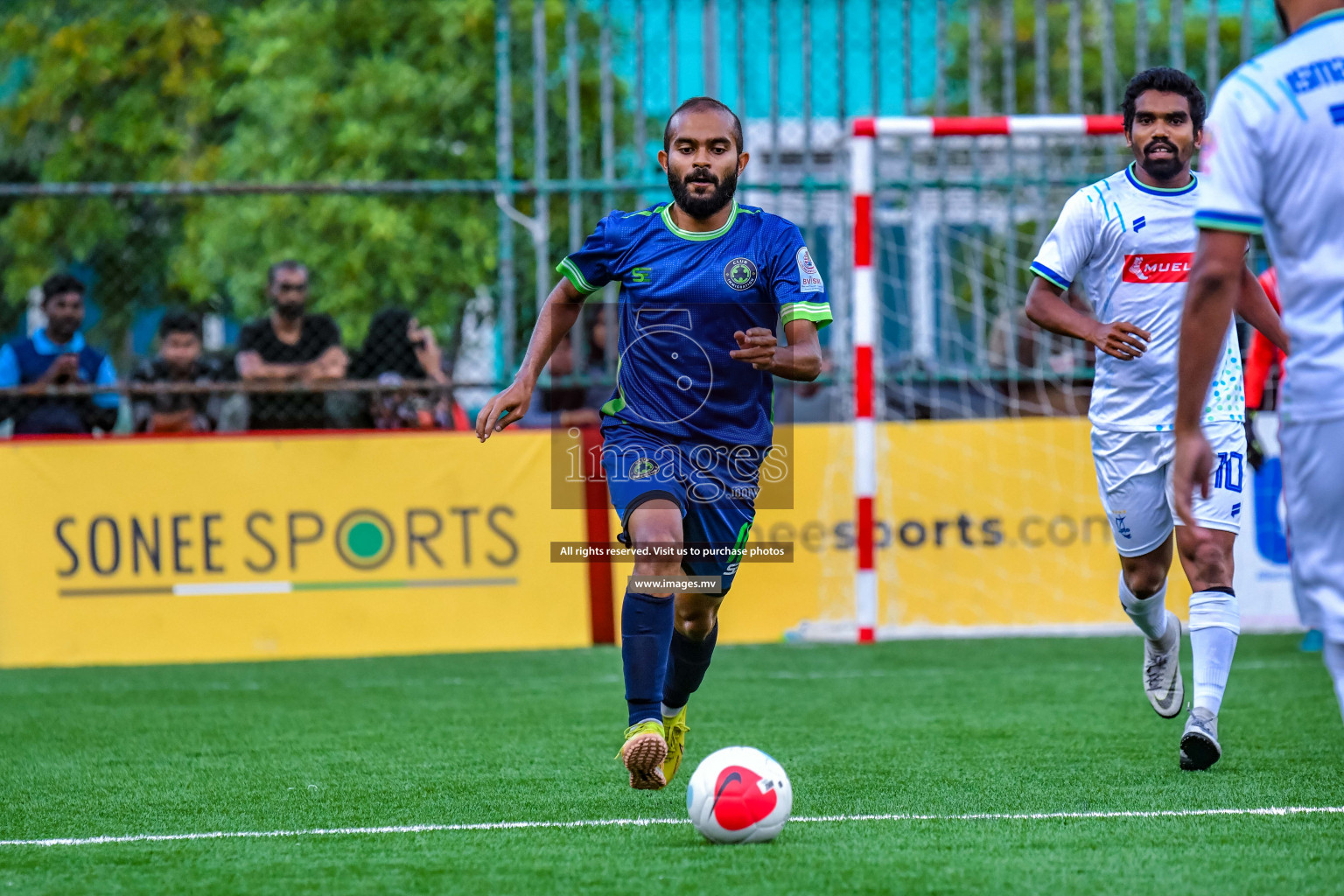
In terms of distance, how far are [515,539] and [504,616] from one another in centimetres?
47

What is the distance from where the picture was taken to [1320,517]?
329 cm

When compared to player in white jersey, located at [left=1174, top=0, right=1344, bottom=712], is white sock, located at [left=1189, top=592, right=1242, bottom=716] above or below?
below

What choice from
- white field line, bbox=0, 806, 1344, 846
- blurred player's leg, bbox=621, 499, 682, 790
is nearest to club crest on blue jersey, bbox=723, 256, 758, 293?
blurred player's leg, bbox=621, 499, 682, 790

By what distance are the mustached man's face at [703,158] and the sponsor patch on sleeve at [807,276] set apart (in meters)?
0.32

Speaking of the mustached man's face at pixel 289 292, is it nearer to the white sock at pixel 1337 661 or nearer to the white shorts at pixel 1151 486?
the white shorts at pixel 1151 486

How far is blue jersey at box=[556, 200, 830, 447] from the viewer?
5.11 metres

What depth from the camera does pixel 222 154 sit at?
1872 cm

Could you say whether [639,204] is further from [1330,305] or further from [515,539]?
[1330,305]

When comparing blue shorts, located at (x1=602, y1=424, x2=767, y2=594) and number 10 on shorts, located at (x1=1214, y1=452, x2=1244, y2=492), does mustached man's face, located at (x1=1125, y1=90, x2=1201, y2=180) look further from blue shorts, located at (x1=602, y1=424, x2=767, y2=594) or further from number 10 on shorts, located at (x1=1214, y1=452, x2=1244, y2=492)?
blue shorts, located at (x1=602, y1=424, x2=767, y2=594)

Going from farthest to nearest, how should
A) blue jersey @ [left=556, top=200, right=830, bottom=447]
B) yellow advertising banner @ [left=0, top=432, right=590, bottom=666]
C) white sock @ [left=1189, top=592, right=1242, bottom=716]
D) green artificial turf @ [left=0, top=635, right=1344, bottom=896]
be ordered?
yellow advertising banner @ [left=0, top=432, right=590, bottom=666], white sock @ [left=1189, top=592, right=1242, bottom=716], blue jersey @ [left=556, top=200, right=830, bottom=447], green artificial turf @ [left=0, top=635, right=1344, bottom=896]

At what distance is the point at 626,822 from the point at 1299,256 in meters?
2.44

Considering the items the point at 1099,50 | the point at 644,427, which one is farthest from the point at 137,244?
the point at 644,427

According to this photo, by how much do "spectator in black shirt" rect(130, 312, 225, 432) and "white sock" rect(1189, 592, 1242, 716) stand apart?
6.44 metres

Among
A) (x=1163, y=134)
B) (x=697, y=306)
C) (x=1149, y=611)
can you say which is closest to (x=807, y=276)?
(x=697, y=306)
